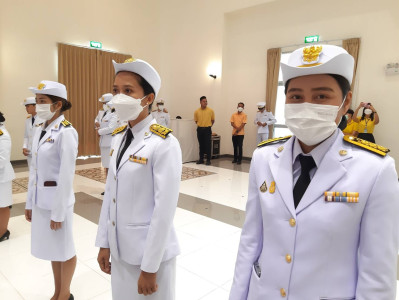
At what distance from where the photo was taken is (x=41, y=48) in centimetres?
790

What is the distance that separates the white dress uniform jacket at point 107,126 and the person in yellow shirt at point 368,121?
16.7 ft

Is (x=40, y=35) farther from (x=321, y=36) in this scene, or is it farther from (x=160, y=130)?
(x=160, y=130)

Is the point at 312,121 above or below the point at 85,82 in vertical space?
below

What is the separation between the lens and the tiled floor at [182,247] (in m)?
2.49

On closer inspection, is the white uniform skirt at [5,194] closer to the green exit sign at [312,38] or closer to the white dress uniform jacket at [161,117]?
the white dress uniform jacket at [161,117]

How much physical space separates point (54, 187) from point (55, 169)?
0.41ft

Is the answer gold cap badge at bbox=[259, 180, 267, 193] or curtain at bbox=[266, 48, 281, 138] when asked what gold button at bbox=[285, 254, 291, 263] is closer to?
gold cap badge at bbox=[259, 180, 267, 193]

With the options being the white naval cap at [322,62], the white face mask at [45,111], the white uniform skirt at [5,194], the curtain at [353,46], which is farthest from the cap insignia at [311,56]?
the curtain at [353,46]

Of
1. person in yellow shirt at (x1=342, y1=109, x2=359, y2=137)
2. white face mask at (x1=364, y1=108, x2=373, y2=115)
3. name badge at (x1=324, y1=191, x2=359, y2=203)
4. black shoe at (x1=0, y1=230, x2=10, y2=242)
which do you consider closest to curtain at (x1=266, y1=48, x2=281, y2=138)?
person in yellow shirt at (x1=342, y1=109, x2=359, y2=137)

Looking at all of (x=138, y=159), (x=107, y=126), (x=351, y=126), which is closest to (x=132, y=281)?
(x=138, y=159)

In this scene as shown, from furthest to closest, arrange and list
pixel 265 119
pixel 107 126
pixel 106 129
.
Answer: pixel 265 119
pixel 107 126
pixel 106 129

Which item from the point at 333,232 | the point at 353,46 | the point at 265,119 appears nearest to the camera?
the point at 333,232

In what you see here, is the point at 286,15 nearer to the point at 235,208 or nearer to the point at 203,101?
the point at 203,101

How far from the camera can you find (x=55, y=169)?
212 centimetres
